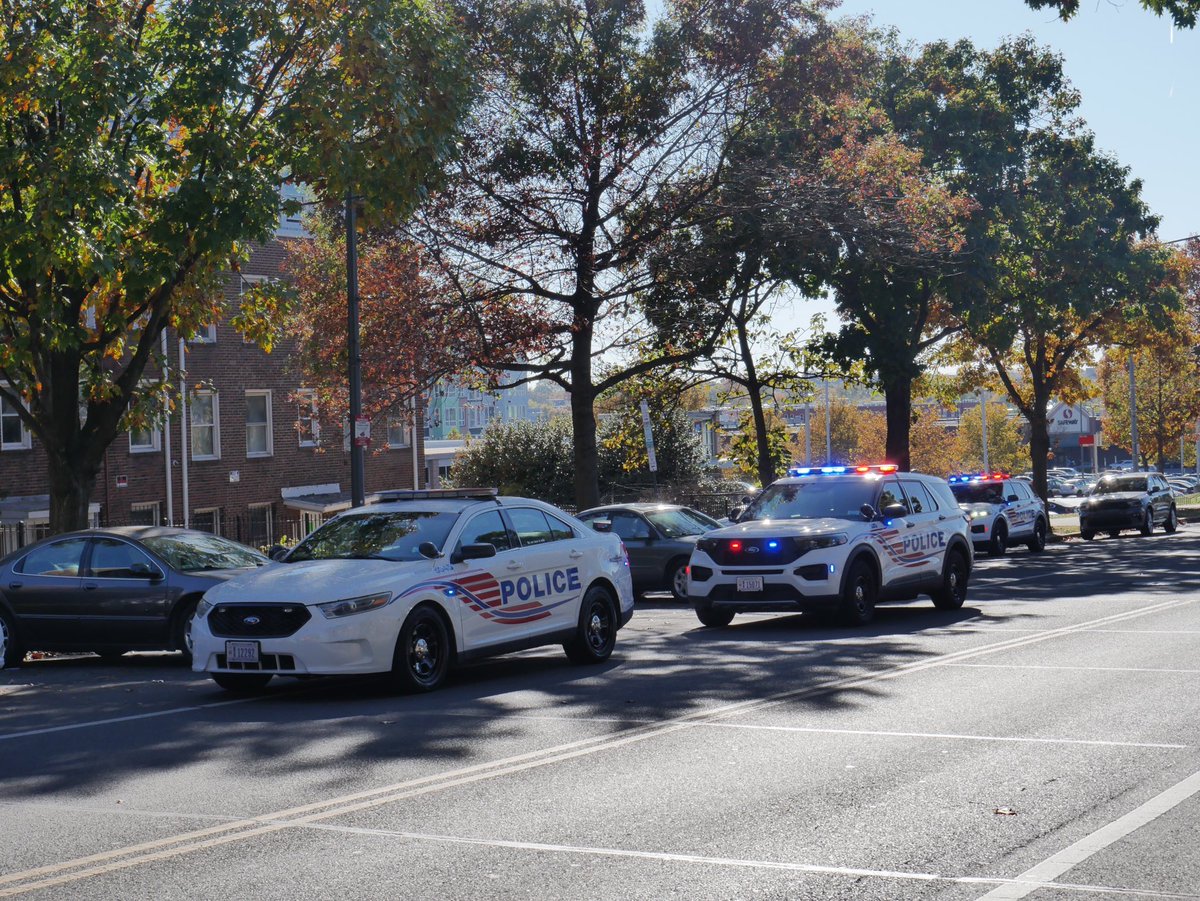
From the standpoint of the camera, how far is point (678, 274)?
85.5 ft

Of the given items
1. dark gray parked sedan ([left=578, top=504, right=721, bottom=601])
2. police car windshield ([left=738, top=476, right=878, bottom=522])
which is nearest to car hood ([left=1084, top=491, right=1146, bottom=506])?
dark gray parked sedan ([left=578, top=504, right=721, bottom=601])

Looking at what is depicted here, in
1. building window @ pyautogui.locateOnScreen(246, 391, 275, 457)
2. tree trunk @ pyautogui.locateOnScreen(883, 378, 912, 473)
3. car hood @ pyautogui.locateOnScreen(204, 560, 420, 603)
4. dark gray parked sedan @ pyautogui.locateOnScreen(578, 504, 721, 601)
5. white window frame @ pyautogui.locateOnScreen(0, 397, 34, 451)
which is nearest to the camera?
car hood @ pyautogui.locateOnScreen(204, 560, 420, 603)

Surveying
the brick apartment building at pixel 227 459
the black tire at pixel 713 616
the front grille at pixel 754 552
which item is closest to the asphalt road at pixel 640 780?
the front grille at pixel 754 552

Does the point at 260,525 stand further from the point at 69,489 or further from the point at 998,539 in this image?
the point at 69,489

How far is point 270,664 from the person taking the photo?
36.7 ft

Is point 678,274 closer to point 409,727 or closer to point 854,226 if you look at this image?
point 854,226

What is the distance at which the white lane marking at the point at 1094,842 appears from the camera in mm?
5617

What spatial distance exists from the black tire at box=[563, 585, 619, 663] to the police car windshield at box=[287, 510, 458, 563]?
1.78m

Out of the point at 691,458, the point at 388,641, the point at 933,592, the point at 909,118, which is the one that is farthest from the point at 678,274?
the point at 691,458

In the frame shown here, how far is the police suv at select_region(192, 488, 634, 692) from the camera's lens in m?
11.1

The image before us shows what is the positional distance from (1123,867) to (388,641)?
651 cm

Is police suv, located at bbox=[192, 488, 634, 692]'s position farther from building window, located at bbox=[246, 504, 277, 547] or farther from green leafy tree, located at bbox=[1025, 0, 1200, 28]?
building window, located at bbox=[246, 504, 277, 547]

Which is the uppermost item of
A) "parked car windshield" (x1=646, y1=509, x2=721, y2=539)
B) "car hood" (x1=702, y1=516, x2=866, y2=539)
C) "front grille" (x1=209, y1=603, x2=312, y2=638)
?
"parked car windshield" (x1=646, y1=509, x2=721, y2=539)

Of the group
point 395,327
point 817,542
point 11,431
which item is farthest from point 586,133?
point 11,431
